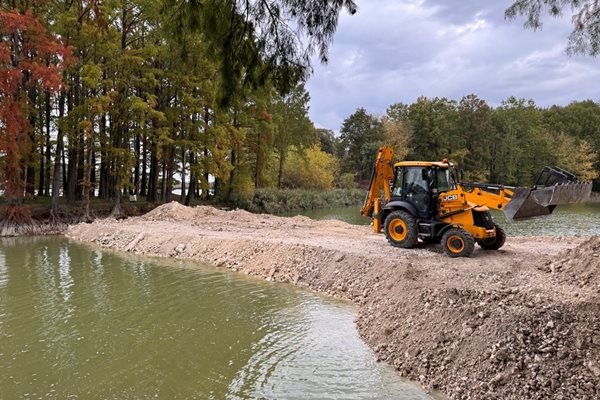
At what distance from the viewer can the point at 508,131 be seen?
173 feet

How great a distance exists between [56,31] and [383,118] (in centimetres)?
4316

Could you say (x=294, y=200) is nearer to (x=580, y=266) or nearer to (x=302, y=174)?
(x=302, y=174)

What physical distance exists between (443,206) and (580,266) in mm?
3866

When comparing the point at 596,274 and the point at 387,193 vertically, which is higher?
the point at 387,193

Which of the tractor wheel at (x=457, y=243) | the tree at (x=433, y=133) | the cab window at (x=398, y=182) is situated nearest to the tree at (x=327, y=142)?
the tree at (x=433, y=133)

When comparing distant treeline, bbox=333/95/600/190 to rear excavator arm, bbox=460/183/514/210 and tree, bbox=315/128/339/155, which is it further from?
rear excavator arm, bbox=460/183/514/210

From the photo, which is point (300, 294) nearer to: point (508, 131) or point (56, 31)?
point (56, 31)

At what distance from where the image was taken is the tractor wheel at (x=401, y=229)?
37.6ft

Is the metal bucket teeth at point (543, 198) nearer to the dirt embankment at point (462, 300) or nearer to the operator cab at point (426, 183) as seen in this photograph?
the dirt embankment at point (462, 300)

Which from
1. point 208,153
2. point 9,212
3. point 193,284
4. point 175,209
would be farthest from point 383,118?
point 193,284

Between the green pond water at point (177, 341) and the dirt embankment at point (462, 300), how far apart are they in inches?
20.3

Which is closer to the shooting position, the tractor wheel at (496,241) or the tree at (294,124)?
the tractor wheel at (496,241)

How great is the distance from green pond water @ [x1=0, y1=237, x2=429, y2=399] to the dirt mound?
3.55 metres

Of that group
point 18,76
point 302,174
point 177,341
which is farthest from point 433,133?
point 177,341
